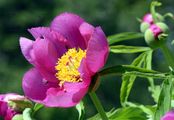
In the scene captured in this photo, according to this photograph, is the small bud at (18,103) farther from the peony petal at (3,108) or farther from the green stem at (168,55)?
A: the green stem at (168,55)

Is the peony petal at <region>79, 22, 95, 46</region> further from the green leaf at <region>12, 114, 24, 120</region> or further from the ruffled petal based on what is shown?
the green leaf at <region>12, 114, 24, 120</region>

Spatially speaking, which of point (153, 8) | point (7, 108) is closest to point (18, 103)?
point (7, 108)

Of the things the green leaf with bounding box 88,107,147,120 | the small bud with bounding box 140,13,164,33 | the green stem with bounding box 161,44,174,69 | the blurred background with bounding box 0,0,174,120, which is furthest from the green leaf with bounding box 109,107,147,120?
the blurred background with bounding box 0,0,174,120

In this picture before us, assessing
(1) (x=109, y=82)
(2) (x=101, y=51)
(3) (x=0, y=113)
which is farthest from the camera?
(1) (x=109, y=82)

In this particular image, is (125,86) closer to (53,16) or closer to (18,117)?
(18,117)

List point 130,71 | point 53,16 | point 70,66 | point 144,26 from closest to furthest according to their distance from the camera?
point 130,71, point 70,66, point 144,26, point 53,16

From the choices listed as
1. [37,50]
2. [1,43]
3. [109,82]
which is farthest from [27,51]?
[1,43]

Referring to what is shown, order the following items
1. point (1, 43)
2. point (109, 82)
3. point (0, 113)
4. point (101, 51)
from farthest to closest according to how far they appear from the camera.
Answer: point (1, 43) < point (109, 82) < point (0, 113) < point (101, 51)

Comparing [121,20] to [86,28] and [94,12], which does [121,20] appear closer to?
[94,12]
